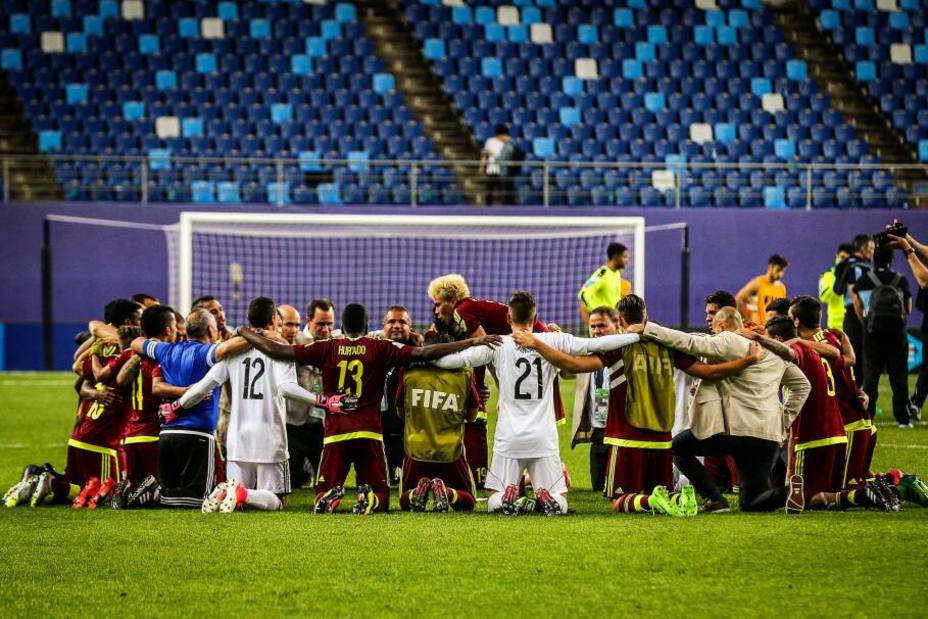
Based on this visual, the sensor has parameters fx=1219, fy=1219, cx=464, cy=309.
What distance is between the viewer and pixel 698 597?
17.7 ft

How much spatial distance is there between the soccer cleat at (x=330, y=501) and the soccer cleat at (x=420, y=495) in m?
0.48

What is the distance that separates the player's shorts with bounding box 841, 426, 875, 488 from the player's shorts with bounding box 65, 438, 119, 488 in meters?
5.27

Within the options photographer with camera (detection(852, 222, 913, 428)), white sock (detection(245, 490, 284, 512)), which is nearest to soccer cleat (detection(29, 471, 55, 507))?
white sock (detection(245, 490, 284, 512))

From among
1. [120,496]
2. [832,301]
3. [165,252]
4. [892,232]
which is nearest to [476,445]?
[120,496]

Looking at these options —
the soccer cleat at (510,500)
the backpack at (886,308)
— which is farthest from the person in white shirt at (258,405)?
the backpack at (886,308)

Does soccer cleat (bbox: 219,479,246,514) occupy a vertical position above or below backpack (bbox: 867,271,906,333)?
below

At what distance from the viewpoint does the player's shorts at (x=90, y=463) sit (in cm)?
905

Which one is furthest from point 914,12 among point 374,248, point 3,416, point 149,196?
point 3,416

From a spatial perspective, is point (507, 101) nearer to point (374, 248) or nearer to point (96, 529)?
point (374, 248)

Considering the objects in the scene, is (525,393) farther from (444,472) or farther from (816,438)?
(816,438)

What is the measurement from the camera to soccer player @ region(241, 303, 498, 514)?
26.4 feet

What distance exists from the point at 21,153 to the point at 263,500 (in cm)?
1767

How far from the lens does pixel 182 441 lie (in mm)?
8453

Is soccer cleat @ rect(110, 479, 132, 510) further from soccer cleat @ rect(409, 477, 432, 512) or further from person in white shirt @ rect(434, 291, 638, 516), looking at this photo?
person in white shirt @ rect(434, 291, 638, 516)
